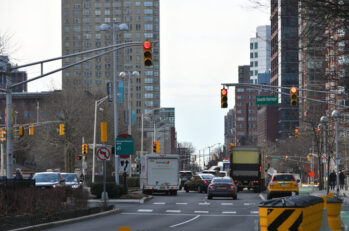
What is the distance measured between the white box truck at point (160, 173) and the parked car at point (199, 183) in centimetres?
665

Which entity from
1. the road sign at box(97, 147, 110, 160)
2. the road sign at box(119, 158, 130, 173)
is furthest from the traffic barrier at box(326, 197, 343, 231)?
the road sign at box(119, 158, 130, 173)

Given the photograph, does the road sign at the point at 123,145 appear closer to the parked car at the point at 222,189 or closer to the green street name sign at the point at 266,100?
the green street name sign at the point at 266,100

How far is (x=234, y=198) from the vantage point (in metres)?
46.6

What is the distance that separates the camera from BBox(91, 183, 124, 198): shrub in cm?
4134

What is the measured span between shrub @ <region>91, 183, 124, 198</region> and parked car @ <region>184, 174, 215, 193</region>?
16.6m

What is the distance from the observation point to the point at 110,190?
4178 centimetres

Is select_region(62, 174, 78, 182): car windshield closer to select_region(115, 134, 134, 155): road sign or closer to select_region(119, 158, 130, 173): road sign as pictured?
select_region(119, 158, 130, 173): road sign

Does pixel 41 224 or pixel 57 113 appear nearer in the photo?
pixel 41 224

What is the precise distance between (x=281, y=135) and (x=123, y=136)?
154m

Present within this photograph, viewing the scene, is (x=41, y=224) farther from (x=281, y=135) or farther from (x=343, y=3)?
(x=281, y=135)

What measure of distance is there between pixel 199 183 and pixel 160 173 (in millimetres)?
7809

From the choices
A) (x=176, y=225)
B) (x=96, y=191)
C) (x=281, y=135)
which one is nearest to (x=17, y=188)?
(x=176, y=225)

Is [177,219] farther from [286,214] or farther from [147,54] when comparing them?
[286,214]

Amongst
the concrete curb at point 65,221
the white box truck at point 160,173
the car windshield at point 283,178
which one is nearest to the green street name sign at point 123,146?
the concrete curb at point 65,221
